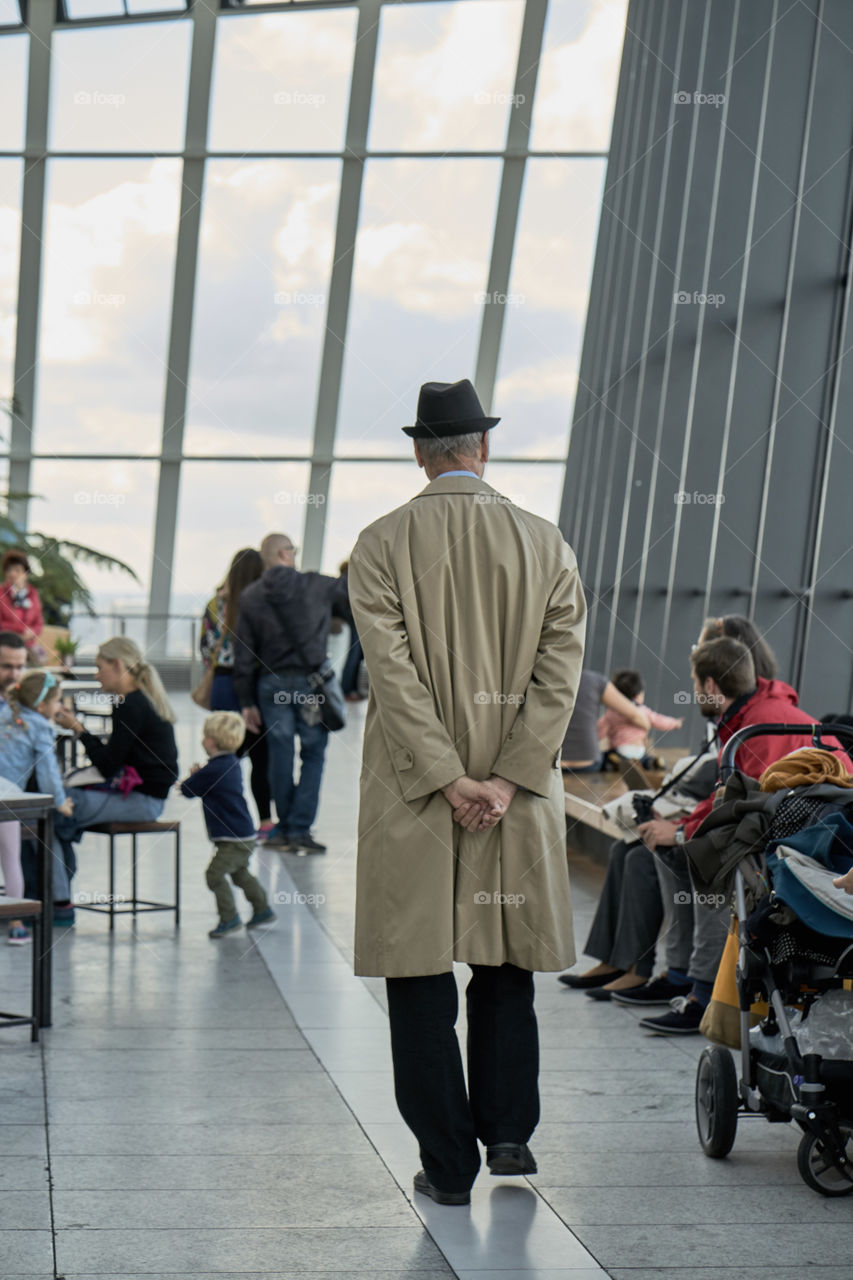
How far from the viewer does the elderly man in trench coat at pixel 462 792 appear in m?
3.04

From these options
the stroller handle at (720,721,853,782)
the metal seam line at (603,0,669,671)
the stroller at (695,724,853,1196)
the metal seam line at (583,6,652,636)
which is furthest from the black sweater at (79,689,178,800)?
the metal seam line at (583,6,652,636)

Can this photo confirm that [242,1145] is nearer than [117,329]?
Yes

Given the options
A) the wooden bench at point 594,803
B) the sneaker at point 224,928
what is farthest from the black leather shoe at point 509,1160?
the sneaker at point 224,928

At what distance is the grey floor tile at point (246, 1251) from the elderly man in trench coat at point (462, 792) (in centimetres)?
27

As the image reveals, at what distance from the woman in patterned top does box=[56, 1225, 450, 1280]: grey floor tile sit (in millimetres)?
5274

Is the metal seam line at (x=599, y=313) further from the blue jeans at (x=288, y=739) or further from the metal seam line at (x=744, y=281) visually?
the blue jeans at (x=288, y=739)

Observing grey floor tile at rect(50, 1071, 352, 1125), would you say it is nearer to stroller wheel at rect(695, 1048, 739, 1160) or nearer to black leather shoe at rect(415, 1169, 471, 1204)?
black leather shoe at rect(415, 1169, 471, 1204)

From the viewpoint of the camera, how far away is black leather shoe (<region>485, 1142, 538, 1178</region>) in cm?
312

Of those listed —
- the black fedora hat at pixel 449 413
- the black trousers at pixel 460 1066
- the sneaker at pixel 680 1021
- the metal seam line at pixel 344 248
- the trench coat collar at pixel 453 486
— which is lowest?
the sneaker at pixel 680 1021

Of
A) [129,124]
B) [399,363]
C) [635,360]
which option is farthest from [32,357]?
[635,360]

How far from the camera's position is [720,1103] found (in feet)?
10.8

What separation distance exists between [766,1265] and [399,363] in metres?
13.6

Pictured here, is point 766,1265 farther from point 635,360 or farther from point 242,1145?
point 635,360

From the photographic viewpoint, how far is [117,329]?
16328mm
